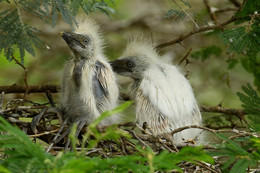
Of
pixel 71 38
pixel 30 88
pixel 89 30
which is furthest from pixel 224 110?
pixel 30 88

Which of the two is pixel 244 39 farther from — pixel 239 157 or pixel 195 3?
pixel 195 3

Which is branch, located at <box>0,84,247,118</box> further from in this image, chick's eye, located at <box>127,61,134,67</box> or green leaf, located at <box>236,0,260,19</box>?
green leaf, located at <box>236,0,260,19</box>

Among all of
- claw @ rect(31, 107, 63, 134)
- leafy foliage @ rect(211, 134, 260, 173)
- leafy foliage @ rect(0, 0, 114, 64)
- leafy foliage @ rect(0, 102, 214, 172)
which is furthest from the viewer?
claw @ rect(31, 107, 63, 134)

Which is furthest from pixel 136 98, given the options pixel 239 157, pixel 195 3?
pixel 195 3

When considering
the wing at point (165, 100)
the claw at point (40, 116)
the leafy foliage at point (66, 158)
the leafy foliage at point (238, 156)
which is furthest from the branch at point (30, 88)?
the leafy foliage at point (238, 156)

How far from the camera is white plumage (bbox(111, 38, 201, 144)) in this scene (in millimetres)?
2445

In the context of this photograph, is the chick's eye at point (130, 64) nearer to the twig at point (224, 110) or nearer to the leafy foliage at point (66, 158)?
the twig at point (224, 110)

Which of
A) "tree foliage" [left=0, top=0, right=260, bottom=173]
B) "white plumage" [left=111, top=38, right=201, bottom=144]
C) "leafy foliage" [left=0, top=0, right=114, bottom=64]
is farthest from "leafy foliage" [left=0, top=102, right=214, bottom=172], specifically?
"white plumage" [left=111, top=38, right=201, bottom=144]

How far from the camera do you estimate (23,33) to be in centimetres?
214

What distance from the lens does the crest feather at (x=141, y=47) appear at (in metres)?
2.82

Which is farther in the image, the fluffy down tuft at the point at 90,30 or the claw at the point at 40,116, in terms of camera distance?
the fluffy down tuft at the point at 90,30

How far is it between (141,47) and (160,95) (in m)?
0.49

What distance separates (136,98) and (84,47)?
1.36 feet

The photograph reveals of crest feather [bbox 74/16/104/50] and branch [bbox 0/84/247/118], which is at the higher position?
crest feather [bbox 74/16/104/50]
